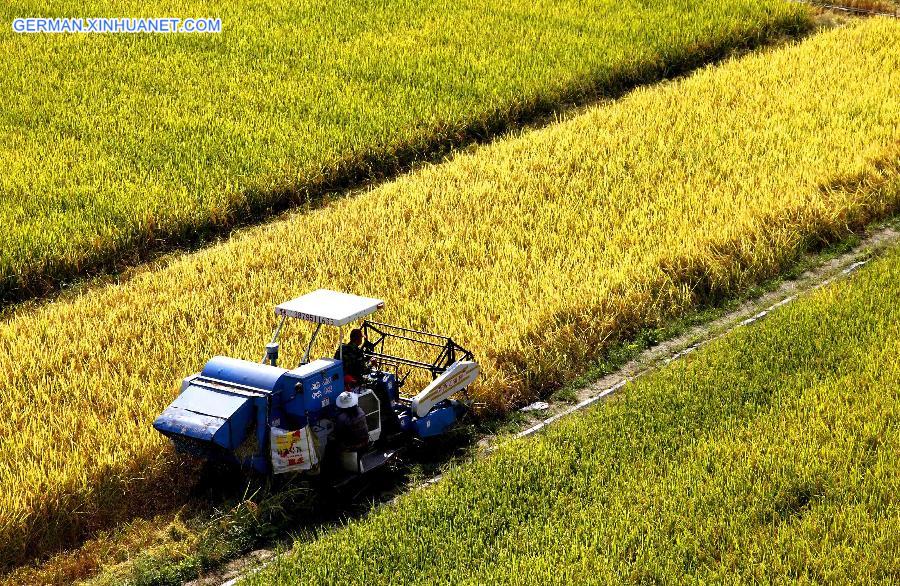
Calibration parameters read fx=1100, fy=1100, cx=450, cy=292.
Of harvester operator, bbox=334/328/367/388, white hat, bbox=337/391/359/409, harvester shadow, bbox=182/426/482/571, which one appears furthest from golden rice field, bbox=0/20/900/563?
white hat, bbox=337/391/359/409

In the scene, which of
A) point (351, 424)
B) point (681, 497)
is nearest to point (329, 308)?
point (351, 424)

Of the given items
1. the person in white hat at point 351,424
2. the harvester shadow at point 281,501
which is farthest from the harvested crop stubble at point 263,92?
the person in white hat at point 351,424

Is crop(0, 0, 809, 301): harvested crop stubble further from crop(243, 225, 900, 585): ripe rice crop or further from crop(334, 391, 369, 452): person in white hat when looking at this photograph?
crop(243, 225, 900, 585): ripe rice crop

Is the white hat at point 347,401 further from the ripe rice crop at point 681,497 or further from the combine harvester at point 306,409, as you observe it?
the ripe rice crop at point 681,497

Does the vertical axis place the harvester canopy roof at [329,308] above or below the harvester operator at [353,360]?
above

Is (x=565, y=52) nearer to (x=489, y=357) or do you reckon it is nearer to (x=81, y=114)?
(x=81, y=114)
